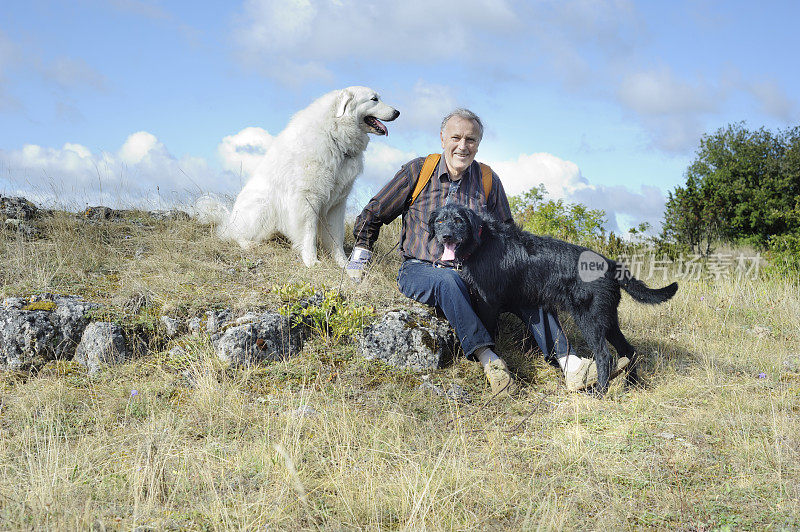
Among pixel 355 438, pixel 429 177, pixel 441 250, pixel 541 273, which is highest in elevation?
pixel 429 177

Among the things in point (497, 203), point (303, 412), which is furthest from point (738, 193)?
point (303, 412)

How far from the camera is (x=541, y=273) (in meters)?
3.99

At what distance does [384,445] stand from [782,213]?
45.7ft

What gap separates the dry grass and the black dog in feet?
1.94

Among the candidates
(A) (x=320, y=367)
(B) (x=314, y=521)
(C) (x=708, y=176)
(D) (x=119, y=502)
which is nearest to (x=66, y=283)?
(A) (x=320, y=367)

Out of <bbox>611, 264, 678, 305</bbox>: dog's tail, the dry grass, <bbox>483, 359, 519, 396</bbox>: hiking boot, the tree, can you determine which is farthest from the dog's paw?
the tree

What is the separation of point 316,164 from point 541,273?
2.59m

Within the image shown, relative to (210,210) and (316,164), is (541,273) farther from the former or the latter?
(210,210)

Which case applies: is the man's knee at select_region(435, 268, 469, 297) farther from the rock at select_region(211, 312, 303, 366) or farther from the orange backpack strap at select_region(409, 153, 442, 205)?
the rock at select_region(211, 312, 303, 366)

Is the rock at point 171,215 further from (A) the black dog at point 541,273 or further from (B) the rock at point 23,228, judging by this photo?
(A) the black dog at point 541,273

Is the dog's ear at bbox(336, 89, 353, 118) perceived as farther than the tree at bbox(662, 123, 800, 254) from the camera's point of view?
No

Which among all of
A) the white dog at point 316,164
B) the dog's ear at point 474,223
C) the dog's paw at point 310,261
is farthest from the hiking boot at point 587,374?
the dog's paw at point 310,261

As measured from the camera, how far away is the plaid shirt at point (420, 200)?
4566mm

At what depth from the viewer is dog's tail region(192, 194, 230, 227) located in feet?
22.5
